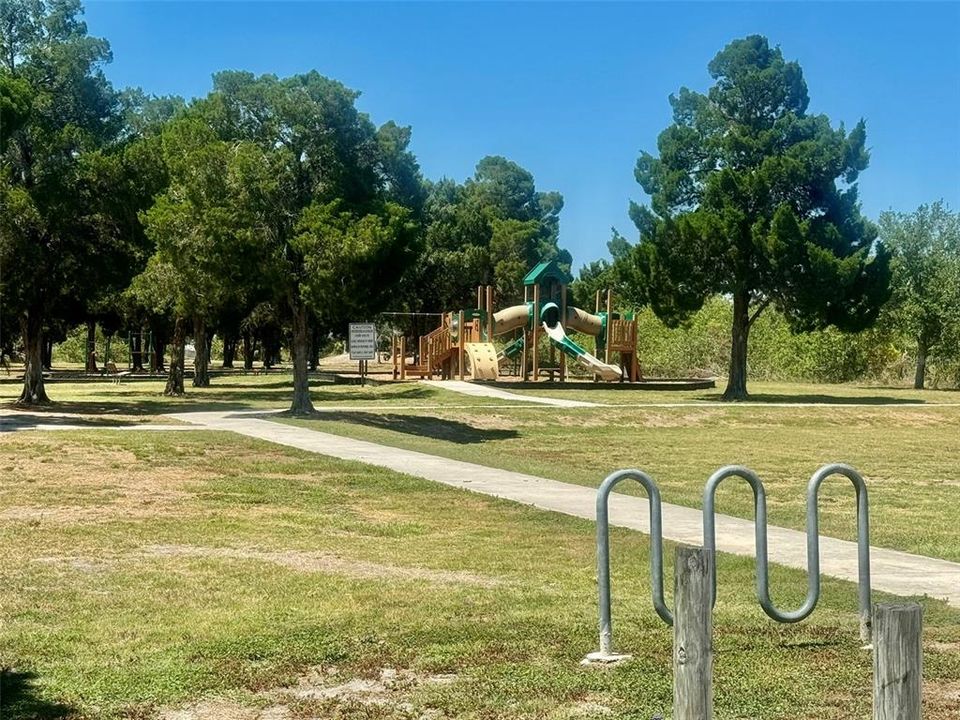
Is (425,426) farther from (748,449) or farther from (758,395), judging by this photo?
(758,395)

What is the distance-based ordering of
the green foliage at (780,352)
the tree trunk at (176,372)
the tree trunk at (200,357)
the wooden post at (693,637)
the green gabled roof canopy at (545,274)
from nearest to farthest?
the wooden post at (693,637)
the tree trunk at (176,372)
the tree trunk at (200,357)
the green gabled roof canopy at (545,274)
the green foliage at (780,352)

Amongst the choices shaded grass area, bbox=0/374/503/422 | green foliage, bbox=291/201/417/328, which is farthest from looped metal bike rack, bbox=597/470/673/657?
shaded grass area, bbox=0/374/503/422

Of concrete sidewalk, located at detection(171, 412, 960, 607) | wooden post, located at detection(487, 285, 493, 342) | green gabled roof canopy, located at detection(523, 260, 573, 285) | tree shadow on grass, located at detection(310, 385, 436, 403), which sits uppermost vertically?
green gabled roof canopy, located at detection(523, 260, 573, 285)

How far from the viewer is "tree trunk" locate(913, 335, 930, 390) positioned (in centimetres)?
5062

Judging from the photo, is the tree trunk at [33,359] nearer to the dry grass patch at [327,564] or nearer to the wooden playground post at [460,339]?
the wooden playground post at [460,339]

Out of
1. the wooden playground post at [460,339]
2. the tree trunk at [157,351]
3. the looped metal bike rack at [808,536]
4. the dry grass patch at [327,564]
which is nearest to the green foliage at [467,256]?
the tree trunk at [157,351]

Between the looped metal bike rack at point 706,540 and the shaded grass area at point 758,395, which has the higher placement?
the looped metal bike rack at point 706,540

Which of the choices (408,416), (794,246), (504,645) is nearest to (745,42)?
(794,246)

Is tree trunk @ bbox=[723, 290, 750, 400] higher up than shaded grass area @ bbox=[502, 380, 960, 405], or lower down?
higher up

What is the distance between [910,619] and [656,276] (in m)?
37.7

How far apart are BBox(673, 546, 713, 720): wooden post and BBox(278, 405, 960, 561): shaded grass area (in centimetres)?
701

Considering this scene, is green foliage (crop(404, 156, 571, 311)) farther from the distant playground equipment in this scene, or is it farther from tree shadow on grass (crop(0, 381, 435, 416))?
the distant playground equipment

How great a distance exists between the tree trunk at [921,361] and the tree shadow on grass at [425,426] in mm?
29836

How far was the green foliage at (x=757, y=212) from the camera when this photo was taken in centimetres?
3881
